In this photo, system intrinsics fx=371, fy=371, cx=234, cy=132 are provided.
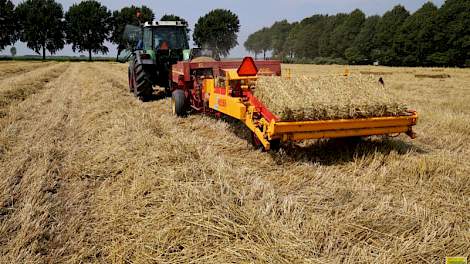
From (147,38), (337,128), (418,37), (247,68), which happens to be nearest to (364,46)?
(418,37)

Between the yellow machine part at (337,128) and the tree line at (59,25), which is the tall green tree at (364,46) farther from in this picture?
the yellow machine part at (337,128)

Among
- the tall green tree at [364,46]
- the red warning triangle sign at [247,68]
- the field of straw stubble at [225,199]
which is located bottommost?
the field of straw stubble at [225,199]

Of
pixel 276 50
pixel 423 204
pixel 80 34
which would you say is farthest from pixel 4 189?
pixel 276 50

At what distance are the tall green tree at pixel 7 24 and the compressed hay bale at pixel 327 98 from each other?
6825 cm

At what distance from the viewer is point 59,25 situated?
6438 centimetres

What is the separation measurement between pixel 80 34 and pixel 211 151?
220 ft

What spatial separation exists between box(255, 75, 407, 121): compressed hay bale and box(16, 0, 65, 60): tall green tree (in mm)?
67369

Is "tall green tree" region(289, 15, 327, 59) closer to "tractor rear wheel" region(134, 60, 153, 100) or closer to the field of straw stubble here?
"tractor rear wheel" region(134, 60, 153, 100)

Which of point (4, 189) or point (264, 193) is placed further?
point (4, 189)

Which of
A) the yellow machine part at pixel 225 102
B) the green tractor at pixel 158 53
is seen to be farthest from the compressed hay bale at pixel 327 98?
the green tractor at pixel 158 53

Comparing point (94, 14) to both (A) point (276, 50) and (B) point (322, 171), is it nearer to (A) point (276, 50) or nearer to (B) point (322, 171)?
(A) point (276, 50)

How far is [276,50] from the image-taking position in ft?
277

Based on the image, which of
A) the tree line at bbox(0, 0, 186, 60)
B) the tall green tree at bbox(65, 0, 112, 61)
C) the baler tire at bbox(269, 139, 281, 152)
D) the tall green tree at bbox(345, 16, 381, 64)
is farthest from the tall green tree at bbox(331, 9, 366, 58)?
the baler tire at bbox(269, 139, 281, 152)

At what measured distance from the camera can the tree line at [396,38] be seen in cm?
3638
